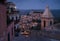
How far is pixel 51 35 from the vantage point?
4.65 metres

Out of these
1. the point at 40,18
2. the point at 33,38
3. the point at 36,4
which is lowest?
the point at 33,38

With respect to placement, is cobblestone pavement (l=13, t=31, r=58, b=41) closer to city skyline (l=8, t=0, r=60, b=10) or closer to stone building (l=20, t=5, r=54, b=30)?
stone building (l=20, t=5, r=54, b=30)

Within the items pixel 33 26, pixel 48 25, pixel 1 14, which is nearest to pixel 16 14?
pixel 33 26

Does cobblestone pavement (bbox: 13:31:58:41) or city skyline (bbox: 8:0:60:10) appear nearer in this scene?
cobblestone pavement (bbox: 13:31:58:41)

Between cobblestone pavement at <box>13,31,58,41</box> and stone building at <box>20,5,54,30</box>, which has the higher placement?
stone building at <box>20,5,54,30</box>

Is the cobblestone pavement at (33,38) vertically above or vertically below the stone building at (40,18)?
below

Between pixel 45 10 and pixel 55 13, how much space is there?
0.28 m

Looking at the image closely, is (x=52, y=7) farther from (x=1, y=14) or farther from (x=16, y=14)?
(x=1, y=14)

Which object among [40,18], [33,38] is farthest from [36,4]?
[33,38]

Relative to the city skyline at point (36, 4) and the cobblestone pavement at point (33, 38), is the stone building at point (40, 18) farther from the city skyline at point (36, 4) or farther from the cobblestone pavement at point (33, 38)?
the cobblestone pavement at point (33, 38)

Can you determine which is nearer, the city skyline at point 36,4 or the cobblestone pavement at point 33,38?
the cobblestone pavement at point 33,38

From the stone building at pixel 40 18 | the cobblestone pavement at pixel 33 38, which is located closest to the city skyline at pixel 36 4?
the stone building at pixel 40 18

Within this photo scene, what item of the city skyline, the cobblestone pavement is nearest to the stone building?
the city skyline

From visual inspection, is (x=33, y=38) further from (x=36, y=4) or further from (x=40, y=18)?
(x=36, y=4)
